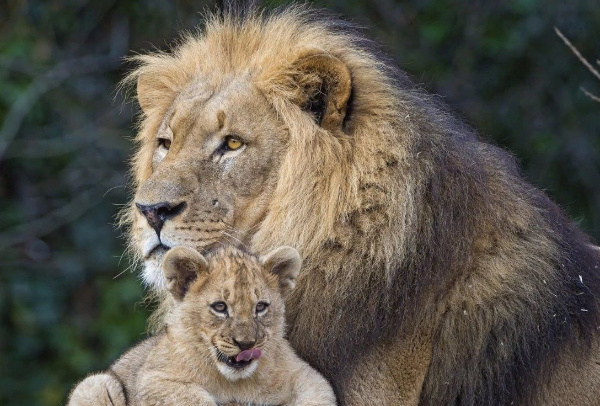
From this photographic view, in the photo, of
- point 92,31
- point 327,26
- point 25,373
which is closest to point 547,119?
point 92,31

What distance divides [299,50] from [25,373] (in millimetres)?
5333

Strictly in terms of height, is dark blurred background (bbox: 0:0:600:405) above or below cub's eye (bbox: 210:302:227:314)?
below

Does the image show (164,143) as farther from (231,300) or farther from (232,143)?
(231,300)

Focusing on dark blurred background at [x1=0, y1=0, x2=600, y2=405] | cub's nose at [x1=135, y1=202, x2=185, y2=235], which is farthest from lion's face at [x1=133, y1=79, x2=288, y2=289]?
dark blurred background at [x1=0, y1=0, x2=600, y2=405]

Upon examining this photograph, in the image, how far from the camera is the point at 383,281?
4.00 meters

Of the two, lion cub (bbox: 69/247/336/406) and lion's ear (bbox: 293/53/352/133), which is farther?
lion's ear (bbox: 293/53/352/133)

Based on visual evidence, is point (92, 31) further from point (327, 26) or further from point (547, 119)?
point (327, 26)

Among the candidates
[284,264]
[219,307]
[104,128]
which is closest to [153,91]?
[284,264]

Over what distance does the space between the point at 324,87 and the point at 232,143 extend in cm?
37

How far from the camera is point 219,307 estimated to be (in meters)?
3.48

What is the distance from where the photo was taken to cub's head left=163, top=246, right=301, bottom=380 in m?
3.41

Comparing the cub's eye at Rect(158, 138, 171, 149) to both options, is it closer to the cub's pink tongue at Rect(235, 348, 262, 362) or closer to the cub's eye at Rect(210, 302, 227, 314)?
the cub's eye at Rect(210, 302, 227, 314)

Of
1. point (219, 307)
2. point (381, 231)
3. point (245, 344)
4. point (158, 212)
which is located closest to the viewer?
point (245, 344)

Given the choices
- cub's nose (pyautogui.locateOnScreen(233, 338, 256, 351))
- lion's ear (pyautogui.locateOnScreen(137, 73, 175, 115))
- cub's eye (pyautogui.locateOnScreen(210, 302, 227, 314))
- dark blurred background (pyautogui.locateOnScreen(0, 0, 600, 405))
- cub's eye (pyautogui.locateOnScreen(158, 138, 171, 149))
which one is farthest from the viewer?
dark blurred background (pyautogui.locateOnScreen(0, 0, 600, 405))
